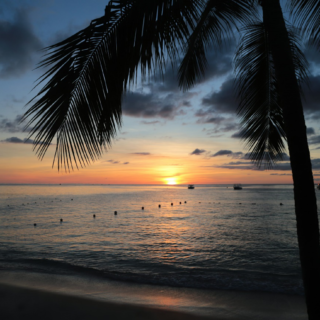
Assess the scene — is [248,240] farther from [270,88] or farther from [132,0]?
[132,0]

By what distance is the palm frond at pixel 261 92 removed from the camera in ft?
13.3

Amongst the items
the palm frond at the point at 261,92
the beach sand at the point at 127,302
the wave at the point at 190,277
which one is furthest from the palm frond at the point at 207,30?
the wave at the point at 190,277

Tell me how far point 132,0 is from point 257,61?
249 cm

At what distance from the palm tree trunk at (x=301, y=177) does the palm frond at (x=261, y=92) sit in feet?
5.63

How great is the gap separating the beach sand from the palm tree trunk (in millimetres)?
4655

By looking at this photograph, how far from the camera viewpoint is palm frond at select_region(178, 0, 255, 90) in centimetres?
336

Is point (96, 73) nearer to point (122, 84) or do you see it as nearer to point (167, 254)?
point (122, 84)

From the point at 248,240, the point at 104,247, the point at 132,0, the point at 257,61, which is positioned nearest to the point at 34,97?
the point at 132,0

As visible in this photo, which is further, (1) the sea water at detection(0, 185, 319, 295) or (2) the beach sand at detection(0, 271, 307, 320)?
(1) the sea water at detection(0, 185, 319, 295)

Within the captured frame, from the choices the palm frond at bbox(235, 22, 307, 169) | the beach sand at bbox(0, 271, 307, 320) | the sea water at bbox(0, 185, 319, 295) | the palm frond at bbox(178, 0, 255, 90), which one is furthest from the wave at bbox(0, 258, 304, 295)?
the palm frond at bbox(178, 0, 255, 90)

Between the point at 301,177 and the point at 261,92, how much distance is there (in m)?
2.45

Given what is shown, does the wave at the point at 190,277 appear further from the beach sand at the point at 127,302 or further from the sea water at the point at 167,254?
the beach sand at the point at 127,302

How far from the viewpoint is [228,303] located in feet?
23.8

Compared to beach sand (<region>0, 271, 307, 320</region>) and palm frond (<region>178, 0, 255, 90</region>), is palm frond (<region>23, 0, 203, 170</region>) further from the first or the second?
beach sand (<region>0, 271, 307, 320</region>)
